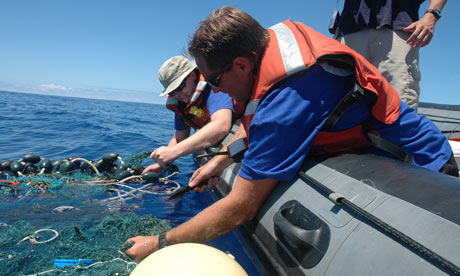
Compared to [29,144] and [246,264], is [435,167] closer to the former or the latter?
[246,264]

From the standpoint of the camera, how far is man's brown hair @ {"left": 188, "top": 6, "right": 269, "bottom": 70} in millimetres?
1595

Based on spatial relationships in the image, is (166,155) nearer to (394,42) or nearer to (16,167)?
(394,42)

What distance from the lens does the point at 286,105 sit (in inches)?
57.0

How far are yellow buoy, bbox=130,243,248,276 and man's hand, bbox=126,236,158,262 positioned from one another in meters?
0.73

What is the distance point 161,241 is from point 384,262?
1.36 metres

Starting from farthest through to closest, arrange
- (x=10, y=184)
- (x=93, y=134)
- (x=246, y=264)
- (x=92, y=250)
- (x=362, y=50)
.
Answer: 1. (x=93, y=134)
2. (x=10, y=184)
3. (x=362, y=50)
4. (x=246, y=264)
5. (x=92, y=250)

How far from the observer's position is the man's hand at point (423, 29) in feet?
8.13

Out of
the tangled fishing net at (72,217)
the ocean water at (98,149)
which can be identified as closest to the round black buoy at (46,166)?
the tangled fishing net at (72,217)

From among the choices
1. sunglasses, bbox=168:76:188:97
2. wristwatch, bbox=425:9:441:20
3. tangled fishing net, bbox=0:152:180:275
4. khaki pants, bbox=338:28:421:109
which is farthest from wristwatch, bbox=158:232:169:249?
wristwatch, bbox=425:9:441:20

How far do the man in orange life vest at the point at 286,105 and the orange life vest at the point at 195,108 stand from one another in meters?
1.78

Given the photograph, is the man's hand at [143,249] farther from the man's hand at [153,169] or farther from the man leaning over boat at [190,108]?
the man's hand at [153,169]

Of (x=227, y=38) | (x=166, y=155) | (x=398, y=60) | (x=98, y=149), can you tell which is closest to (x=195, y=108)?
(x=166, y=155)

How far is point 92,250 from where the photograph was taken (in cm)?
206

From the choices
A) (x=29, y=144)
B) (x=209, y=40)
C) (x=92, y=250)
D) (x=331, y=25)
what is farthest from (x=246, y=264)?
(x=29, y=144)
